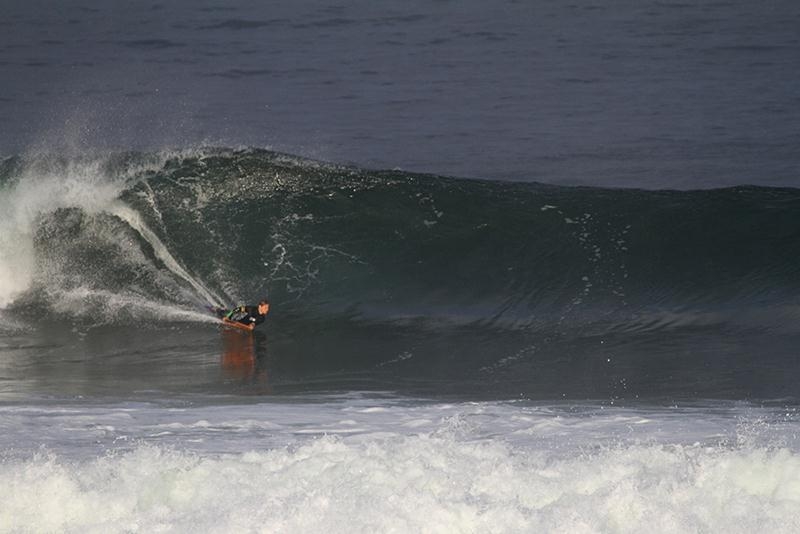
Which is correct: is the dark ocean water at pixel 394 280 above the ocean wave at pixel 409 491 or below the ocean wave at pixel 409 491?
above

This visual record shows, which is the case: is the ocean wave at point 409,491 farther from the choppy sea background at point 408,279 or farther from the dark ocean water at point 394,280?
the dark ocean water at point 394,280

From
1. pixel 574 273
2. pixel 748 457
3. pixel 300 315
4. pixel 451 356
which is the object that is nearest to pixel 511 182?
pixel 574 273

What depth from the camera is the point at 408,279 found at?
11.9m

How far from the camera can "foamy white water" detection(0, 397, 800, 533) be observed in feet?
18.0

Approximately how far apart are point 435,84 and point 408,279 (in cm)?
1011

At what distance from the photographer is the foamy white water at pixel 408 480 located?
5.50 m

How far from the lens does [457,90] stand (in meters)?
20.9

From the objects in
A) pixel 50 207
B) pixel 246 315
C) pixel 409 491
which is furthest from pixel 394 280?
pixel 409 491

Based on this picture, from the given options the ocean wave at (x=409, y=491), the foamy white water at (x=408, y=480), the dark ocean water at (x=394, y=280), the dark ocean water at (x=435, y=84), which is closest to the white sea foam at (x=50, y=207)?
the dark ocean water at (x=394, y=280)

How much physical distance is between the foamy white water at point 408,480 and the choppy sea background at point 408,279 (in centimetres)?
2

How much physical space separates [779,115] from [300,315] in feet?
32.7

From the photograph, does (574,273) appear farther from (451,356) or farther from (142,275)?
(142,275)

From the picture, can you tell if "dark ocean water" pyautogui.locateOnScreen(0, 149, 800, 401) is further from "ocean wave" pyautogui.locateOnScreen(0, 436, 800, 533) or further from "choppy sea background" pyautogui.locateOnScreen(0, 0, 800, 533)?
"ocean wave" pyautogui.locateOnScreen(0, 436, 800, 533)

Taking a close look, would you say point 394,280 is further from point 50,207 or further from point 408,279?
point 50,207
